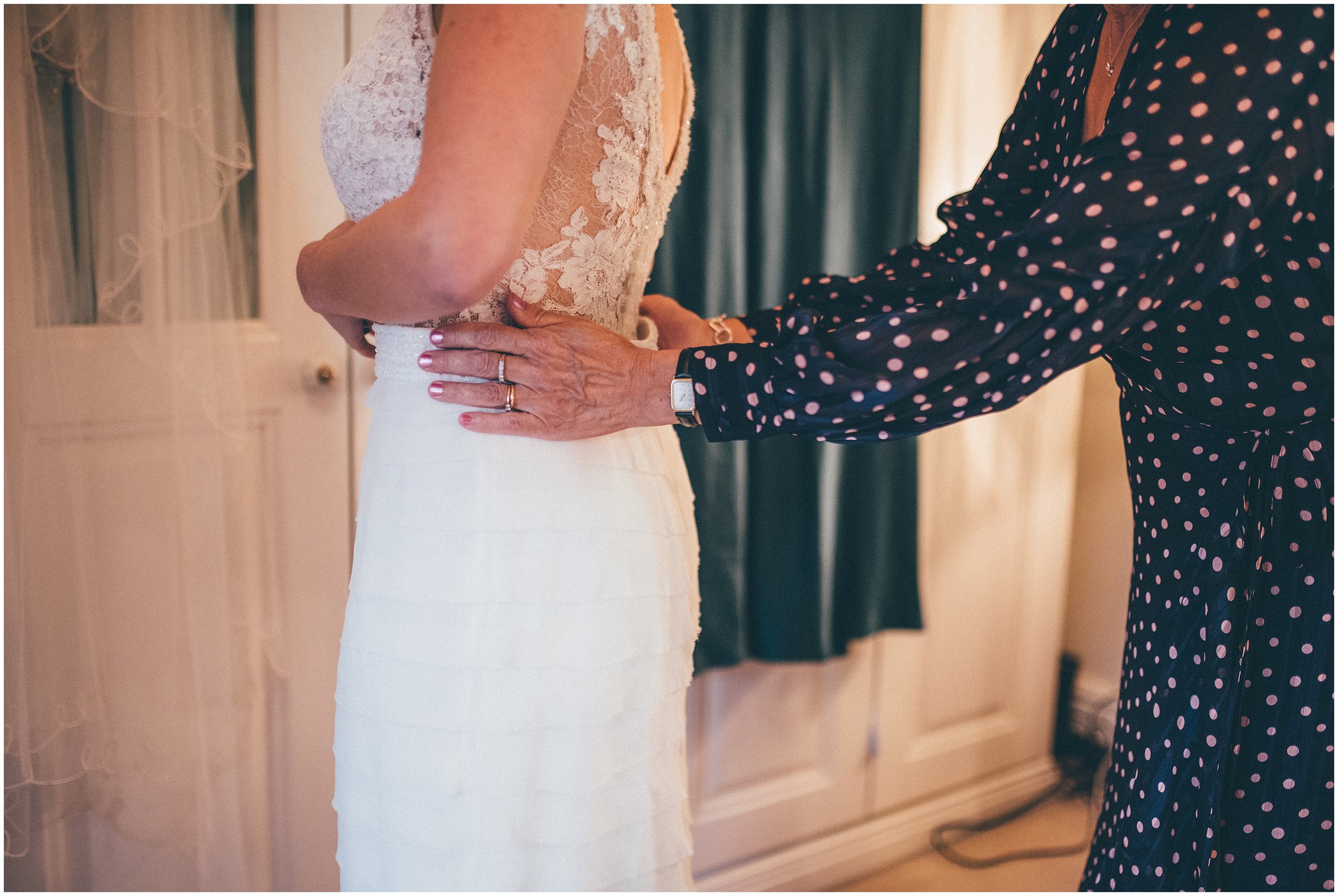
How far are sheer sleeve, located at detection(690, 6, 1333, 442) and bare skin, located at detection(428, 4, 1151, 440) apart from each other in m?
0.06

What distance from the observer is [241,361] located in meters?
1.42

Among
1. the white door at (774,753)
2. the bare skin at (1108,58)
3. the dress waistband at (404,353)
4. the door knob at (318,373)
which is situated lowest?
the white door at (774,753)

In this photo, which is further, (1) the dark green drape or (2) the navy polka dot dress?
(1) the dark green drape

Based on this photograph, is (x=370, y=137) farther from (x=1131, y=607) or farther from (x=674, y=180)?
(x=1131, y=607)

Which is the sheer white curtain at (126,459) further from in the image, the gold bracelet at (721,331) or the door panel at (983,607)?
the door panel at (983,607)

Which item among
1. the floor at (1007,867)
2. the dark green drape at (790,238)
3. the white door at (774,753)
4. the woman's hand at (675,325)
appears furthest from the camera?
the floor at (1007,867)

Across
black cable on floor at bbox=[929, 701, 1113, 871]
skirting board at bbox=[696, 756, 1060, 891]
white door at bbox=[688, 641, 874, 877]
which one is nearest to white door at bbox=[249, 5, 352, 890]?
white door at bbox=[688, 641, 874, 877]

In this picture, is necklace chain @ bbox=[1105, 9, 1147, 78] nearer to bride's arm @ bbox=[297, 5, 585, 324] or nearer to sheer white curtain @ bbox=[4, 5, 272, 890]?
bride's arm @ bbox=[297, 5, 585, 324]

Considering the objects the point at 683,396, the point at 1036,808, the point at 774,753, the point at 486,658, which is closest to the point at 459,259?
the point at 683,396

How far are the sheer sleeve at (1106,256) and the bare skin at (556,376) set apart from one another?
2.2 inches

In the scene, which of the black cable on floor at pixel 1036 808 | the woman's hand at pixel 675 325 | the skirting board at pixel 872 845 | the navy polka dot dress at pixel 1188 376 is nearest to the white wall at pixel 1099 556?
the black cable on floor at pixel 1036 808

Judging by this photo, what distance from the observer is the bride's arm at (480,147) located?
0.71 metres

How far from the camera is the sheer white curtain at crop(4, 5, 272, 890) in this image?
124cm

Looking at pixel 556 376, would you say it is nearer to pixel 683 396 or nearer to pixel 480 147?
pixel 683 396
